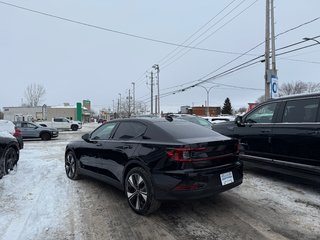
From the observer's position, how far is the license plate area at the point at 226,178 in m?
4.80

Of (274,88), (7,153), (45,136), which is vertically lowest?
(45,136)

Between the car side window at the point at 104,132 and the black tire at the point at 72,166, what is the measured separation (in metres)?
0.91

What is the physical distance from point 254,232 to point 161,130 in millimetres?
2058

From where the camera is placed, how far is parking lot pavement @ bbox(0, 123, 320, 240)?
13.9 ft

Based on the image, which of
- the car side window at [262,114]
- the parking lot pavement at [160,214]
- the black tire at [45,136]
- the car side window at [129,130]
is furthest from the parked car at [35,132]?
the car side window at [262,114]

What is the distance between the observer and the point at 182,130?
207 inches

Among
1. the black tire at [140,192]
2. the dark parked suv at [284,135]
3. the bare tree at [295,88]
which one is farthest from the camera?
the bare tree at [295,88]

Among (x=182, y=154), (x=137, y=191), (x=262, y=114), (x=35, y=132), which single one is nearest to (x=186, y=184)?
(x=182, y=154)

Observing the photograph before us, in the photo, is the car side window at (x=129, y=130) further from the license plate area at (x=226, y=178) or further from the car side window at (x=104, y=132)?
the license plate area at (x=226, y=178)

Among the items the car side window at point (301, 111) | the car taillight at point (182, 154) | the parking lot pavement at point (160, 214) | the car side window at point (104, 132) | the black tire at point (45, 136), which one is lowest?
the parking lot pavement at point (160, 214)

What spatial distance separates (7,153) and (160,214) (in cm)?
444

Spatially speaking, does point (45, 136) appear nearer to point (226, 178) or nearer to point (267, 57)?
point (267, 57)

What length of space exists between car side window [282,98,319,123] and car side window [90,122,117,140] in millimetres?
3509

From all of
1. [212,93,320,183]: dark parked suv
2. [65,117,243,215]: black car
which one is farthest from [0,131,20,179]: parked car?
[212,93,320,183]: dark parked suv
